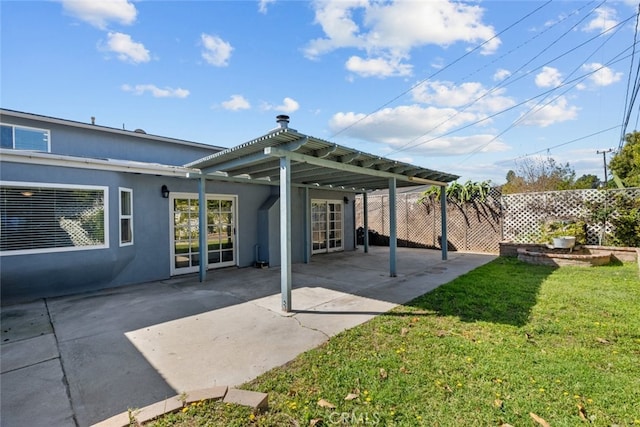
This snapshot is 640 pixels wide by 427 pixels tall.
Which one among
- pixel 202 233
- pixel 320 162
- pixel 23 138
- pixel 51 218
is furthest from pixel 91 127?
pixel 320 162

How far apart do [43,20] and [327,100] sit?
380 inches

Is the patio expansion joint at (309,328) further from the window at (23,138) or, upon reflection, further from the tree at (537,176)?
the tree at (537,176)

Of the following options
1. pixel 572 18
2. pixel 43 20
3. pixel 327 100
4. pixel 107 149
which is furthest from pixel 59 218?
pixel 572 18

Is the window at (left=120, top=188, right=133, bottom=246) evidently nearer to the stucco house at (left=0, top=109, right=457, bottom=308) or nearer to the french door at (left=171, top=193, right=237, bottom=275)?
the stucco house at (left=0, top=109, right=457, bottom=308)

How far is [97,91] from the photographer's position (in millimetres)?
8383

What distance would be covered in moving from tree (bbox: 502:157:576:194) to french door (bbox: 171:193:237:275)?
52.7ft

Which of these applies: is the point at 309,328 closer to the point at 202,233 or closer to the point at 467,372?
the point at 467,372

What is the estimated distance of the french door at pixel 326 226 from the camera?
39.1 feet

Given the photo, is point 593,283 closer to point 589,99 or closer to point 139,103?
point 589,99

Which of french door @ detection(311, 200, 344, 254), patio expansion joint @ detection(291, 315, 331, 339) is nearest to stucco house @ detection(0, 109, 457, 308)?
patio expansion joint @ detection(291, 315, 331, 339)

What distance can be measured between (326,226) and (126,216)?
7.30 meters

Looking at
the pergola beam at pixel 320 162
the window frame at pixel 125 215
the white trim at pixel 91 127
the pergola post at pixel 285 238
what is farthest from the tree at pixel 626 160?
the window frame at pixel 125 215

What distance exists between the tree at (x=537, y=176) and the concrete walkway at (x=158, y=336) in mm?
12900

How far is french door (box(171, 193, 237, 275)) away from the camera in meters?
8.08
